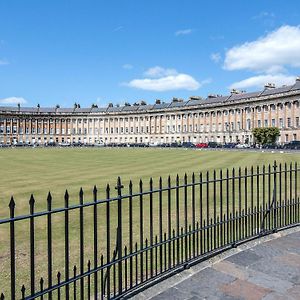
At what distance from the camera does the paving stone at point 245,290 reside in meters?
5.00

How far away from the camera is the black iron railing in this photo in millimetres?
4754

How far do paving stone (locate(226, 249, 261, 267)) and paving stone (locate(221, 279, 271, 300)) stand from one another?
907mm

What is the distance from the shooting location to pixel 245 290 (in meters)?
5.18

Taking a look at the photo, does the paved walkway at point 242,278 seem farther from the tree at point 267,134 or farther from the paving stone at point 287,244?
the tree at point 267,134

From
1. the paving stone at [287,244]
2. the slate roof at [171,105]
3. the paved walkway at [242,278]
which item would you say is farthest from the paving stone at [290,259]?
the slate roof at [171,105]

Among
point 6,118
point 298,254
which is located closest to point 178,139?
point 6,118

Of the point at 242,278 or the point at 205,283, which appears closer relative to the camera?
the point at 205,283

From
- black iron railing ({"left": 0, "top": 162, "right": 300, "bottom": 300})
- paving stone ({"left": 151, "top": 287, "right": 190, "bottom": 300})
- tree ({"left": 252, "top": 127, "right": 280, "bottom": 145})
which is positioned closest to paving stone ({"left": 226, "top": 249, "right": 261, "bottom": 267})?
black iron railing ({"left": 0, "top": 162, "right": 300, "bottom": 300})

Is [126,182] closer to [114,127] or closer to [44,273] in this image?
[44,273]

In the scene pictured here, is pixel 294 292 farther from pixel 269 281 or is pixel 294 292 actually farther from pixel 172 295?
pixel 172 295

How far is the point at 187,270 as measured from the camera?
6.09 m

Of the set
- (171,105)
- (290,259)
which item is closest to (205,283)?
(290,259)

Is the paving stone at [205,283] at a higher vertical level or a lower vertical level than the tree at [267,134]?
lower

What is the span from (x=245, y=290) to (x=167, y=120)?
125 meters
